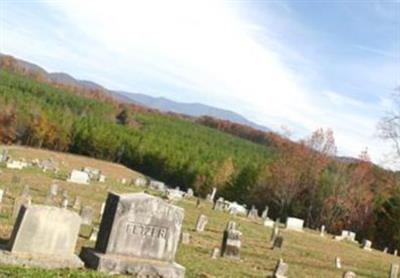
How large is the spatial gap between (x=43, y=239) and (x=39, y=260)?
468 millimetres

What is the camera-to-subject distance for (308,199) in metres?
66.1

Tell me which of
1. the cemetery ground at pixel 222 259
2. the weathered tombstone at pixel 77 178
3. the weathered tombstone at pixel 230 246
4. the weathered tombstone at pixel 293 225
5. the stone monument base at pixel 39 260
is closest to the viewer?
the stone monument base at pixel 39 260

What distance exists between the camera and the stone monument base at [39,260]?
1215 cm

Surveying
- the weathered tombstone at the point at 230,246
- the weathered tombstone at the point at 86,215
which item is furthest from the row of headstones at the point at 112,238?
the weathered tombstone at the point at 86,215

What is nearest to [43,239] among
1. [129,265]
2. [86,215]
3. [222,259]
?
[129,265]

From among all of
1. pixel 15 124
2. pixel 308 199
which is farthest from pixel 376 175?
pixel 15 124

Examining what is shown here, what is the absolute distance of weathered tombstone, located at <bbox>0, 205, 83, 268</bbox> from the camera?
40.7ft

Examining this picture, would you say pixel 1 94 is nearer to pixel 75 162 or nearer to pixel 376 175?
pixel 75 162

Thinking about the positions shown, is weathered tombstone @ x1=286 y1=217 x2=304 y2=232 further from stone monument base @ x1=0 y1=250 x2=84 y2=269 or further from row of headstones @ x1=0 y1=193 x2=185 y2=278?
stone monument base @ x1=0 y1=250 x2=84 y2=269

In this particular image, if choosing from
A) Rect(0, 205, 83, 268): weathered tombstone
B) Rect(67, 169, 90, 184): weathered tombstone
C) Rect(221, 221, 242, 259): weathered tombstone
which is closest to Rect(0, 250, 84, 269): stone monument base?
Rect(0, 205, 83, 268): weathered tombstone

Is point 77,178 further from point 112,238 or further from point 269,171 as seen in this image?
point 112,238

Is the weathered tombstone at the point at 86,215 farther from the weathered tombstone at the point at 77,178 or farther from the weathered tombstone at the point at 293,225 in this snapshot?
the weathered tombstone at the point at 77,178

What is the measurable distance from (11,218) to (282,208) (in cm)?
4727

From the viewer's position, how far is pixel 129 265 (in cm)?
1342
